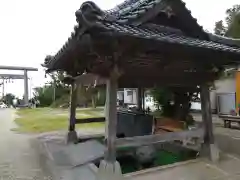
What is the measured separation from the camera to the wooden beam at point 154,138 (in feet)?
15.5

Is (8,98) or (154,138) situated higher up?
(8,98)

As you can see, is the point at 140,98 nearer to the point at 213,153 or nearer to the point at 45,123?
the point at 213,153

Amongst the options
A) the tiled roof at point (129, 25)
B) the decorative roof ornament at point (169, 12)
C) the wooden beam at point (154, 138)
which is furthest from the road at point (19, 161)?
the decorative roof ornament at point (169, 12)

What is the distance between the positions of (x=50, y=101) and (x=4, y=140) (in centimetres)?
2786

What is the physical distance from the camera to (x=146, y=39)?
3.82 metres

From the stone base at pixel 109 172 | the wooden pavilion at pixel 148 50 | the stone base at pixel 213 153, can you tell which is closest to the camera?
the wooden pavilion at pixel 148 50

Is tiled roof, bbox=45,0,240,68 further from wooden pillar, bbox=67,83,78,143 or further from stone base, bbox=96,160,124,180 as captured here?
stone base, bbox=96,160,124,180

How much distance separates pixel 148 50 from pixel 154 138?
189 centimetres

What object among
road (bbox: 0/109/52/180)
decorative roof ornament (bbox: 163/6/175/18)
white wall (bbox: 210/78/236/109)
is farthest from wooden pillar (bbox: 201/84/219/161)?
white wall (bbox: 210/78/236/109)

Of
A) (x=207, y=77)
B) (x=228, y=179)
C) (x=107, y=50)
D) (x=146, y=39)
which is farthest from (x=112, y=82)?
(x=228, y=179)

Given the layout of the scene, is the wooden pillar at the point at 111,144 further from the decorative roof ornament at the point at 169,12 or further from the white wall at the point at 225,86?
the white wall at the point at 225,86

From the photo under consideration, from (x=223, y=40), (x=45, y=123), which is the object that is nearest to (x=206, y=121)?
(x=223, y=40)

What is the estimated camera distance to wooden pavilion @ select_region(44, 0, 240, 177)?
371 centimetres

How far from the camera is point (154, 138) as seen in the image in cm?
508
